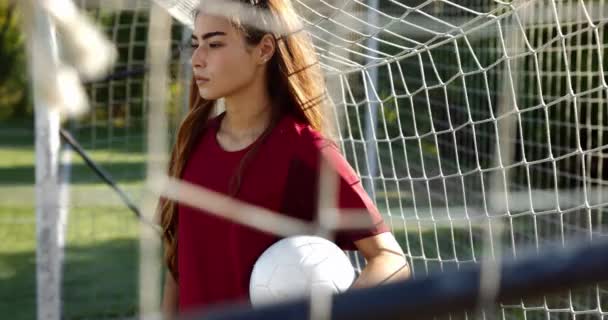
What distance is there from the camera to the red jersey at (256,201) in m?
1.84

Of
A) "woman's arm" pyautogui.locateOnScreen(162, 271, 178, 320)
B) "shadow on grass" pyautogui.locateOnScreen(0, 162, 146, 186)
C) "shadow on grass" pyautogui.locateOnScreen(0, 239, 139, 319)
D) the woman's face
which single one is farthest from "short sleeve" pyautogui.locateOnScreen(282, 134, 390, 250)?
"shadow on grass" pyautogui.locateOnScreen(0, 162, 146, 186)

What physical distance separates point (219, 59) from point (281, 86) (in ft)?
0.47

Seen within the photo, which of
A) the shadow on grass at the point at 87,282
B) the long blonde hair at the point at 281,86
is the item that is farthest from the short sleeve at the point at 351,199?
the shadow on grass at the point at 87,282

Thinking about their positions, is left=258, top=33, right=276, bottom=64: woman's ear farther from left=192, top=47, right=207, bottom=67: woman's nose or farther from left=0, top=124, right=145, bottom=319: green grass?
left=0, top=124, right=145, bottom=319: green grass

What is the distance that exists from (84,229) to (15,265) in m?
1.01

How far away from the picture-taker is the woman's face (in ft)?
6.16

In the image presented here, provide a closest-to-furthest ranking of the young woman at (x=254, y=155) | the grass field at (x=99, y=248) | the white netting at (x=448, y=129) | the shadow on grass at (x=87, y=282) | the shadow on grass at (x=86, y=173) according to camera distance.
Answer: the young woman at (x=254, y=155) < the white netting at (x=448, y=129) < the grass field at (x=99, y=248) < the shadow on grass at (x=87, y=282) < the shadow on grass at (x=86, y=173)

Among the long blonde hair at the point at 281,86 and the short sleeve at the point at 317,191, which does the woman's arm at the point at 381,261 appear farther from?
the long blonde hair at the point at 281,86

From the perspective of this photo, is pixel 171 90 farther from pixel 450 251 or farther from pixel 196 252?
pixel 196 252

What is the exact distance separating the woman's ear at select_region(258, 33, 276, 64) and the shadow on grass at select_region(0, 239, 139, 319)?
243 centimetres

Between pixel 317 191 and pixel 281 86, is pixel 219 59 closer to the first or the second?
pixel 281 86

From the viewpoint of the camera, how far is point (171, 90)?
193 inches

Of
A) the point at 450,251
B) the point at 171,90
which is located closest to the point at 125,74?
the point at 171,90

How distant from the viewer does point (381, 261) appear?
1.81 m
